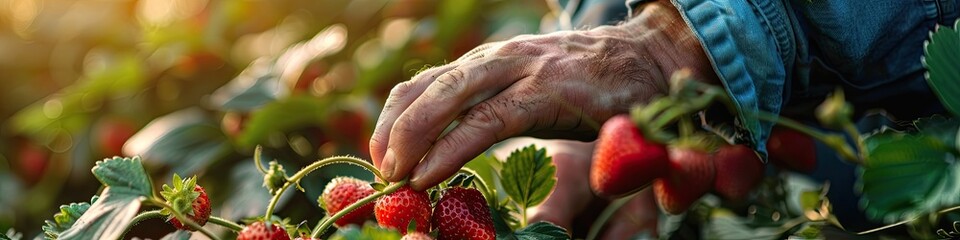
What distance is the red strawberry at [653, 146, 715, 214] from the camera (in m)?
0.85

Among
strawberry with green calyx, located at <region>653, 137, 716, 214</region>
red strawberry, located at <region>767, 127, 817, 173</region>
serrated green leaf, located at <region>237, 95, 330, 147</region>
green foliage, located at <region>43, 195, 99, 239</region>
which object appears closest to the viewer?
green foliage, located at <region>43, 195, 99, 239</region>

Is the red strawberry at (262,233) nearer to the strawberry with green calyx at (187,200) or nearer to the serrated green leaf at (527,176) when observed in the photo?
the strawberry with green calyx at (187,200)

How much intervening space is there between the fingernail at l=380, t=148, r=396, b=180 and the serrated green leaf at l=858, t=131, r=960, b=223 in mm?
260

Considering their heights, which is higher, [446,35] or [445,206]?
[445,206]

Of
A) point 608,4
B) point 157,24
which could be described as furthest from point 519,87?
point 157,24

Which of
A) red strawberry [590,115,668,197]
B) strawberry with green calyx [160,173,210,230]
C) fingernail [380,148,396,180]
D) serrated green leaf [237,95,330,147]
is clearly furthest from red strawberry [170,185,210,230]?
serrated green leaf [237,95,330,147]

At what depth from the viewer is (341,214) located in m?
0.59

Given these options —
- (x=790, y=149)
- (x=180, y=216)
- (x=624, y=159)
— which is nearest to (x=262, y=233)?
(x=180, y=216)

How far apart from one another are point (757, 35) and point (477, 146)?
0.24 metres

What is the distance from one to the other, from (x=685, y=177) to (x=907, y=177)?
1.02 feet

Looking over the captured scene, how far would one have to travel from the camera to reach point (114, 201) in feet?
1.74

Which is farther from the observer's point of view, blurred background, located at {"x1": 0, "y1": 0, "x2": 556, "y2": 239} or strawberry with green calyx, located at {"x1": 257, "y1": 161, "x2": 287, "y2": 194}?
blurred background, located at {"x1": 0, "y1": 0, "x2": 556, "y2": 239}

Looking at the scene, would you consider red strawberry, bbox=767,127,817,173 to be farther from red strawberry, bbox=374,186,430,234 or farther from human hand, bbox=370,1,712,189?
red strawberry, bbox=374,186,430,234

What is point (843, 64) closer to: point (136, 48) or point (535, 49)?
point (535, 49)
